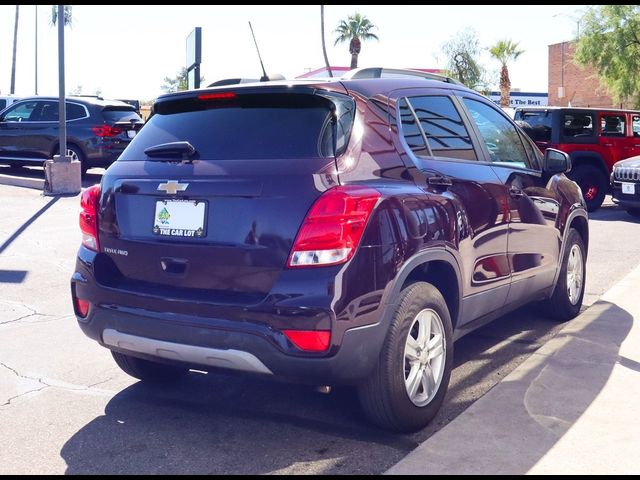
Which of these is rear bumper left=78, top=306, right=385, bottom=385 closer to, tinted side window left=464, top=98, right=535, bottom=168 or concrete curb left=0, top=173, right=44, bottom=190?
tinted side window left=464, top=98, right=535, bottom=168

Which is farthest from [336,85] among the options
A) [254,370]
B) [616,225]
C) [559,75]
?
[559,75]

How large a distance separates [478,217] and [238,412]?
1.73 meters

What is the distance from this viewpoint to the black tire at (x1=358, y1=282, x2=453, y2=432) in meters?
3.63

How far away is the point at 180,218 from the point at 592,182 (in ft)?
42.0

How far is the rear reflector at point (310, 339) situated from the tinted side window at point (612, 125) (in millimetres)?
13123

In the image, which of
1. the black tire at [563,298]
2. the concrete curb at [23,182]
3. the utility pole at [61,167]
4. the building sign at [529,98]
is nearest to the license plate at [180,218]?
the black tire at [563,298]

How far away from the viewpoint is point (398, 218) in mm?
3670

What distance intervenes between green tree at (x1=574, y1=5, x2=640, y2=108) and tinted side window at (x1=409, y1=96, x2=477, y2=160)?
31423 mm

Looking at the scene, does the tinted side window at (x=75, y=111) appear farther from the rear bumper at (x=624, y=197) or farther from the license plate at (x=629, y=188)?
the license plate at (x=629, y=188)

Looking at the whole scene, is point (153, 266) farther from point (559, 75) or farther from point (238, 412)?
point (559, 75)

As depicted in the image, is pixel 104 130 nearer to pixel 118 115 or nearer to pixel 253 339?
pixel 118 115

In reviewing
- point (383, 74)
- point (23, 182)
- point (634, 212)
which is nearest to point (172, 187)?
point (383, 74)

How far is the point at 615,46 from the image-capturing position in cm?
3331

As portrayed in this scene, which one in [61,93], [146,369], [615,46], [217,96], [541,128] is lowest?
[146,369]
